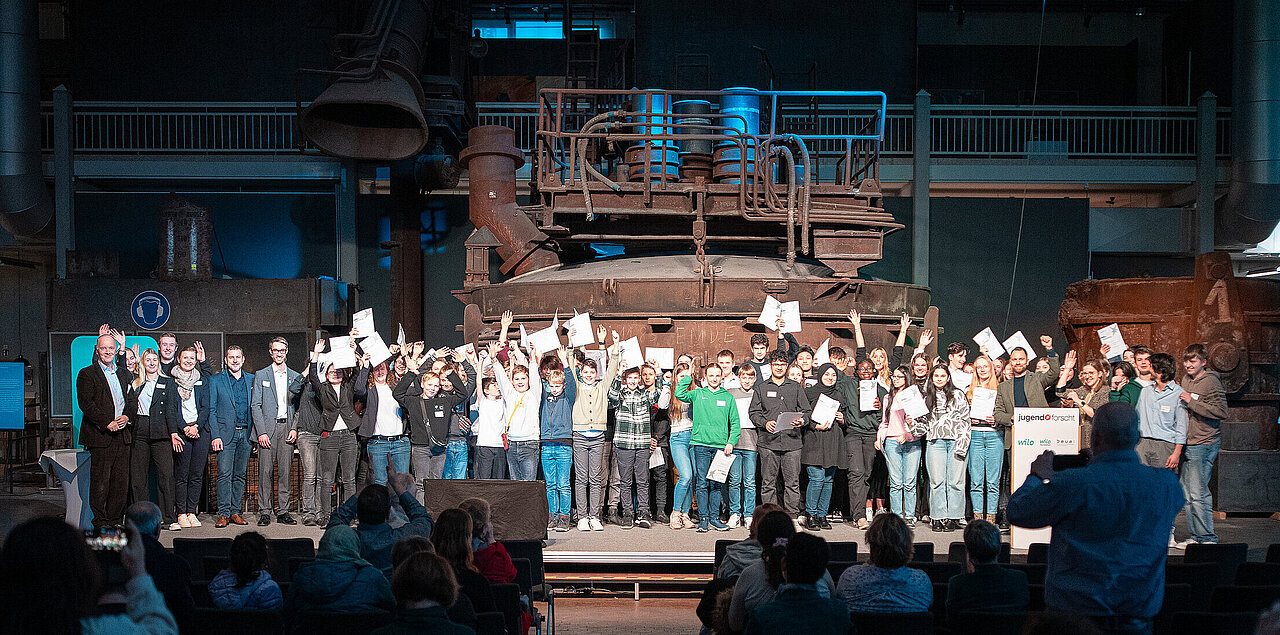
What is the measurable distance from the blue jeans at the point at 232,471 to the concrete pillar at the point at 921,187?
1259 cm

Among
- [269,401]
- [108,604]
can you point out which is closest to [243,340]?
[269,401]

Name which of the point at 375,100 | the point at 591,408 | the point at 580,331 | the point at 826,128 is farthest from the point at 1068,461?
the point at 826,128

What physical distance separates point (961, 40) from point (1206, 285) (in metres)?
12.6

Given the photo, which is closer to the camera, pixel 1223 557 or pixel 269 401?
pixel 1223 557

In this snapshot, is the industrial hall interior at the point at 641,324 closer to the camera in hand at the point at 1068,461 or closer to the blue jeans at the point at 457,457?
the blue jeans at the point at 457,457

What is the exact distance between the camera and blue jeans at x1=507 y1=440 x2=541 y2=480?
9.77 metres

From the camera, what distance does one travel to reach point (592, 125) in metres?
12.5

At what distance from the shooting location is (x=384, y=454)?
10.1 m

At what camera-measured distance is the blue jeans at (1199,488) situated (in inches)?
359

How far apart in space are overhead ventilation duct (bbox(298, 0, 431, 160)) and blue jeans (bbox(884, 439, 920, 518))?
8.08 meters

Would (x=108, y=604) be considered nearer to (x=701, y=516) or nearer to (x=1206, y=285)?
(x=701, y=516)

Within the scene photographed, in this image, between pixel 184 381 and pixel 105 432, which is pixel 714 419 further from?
pixel 105 432

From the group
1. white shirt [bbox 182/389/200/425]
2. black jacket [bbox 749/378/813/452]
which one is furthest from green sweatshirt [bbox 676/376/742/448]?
white shirt [bbox 182/389/200/425]

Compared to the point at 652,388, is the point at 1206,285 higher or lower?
higher
